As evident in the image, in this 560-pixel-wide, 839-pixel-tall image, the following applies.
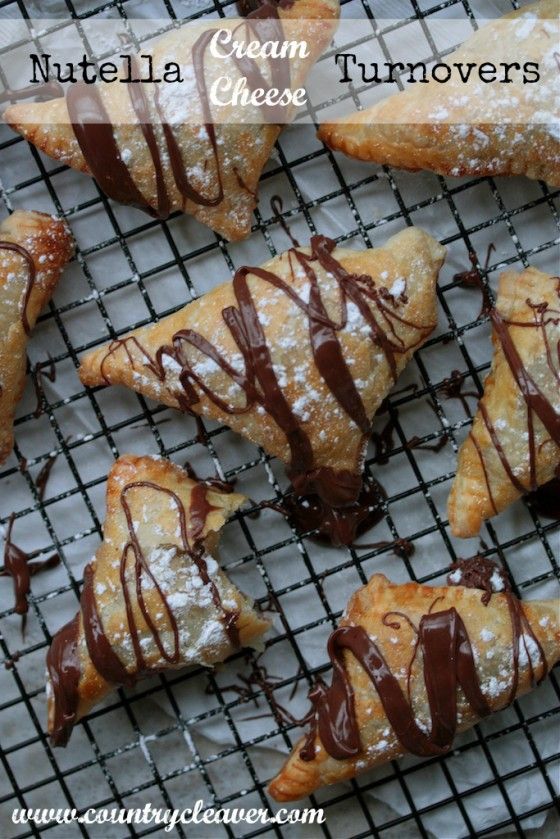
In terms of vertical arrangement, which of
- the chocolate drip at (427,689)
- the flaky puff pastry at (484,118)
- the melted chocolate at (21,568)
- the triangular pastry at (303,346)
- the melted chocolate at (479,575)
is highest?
the flaky puff pastry at (484,118)

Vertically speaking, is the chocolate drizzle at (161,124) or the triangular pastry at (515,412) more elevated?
the chocolate drizzle at (161,124)

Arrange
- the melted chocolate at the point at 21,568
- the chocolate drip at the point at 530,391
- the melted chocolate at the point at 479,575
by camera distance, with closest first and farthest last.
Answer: the chocolate drip at the point at 530,391 < the melted chocolate at the point at 479,575 < the melted chocolate at the point at 21,568

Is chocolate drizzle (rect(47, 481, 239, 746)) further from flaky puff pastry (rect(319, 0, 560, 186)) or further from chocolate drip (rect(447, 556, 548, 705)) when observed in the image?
flaky puff pastry (rect(319, 0, 560, 186))

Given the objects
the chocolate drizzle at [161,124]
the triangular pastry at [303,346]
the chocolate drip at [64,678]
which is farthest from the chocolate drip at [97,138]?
the chocolate drip at [64,678]

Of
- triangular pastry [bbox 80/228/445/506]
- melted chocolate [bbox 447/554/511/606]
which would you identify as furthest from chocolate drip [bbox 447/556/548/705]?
triangular pastry [bbox 80/228/445/506]

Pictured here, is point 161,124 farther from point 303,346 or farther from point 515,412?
point 515,412

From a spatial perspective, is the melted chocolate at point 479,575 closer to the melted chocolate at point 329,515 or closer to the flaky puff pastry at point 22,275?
the melted chocolate at point 329,515

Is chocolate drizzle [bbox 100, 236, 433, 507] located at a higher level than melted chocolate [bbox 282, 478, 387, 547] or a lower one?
higher

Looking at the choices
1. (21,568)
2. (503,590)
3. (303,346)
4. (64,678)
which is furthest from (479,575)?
(21,568)
